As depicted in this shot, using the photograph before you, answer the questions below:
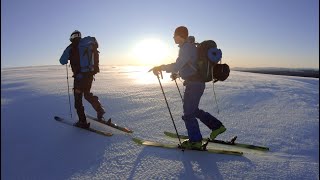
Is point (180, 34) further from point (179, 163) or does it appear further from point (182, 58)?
point (179, 163)

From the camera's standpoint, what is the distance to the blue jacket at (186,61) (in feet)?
18.5

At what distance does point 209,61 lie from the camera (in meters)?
5.72

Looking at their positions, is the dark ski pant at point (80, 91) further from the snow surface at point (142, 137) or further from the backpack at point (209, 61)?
the backpack at point (209, 61)

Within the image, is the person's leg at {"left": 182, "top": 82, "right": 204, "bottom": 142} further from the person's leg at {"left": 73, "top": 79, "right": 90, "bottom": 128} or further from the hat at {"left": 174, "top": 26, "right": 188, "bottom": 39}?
the person's leg at {"left": 73, "top": 79, "right": 90, "bottom": 128}

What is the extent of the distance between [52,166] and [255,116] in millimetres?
5814

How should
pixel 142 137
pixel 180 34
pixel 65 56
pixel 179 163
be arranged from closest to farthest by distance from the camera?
pixel 179 163, pixel 180 34, pixel 142 137, pixel 65 56

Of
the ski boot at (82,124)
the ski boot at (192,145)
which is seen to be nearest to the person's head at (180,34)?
the ski boot at (192,145)

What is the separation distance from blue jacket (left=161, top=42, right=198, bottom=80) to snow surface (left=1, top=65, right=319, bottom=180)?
57.2 inches

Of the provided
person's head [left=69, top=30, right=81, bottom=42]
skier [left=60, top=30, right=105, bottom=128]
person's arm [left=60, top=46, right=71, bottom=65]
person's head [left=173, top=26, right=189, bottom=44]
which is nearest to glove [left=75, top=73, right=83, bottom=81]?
skier [left=60, top=30, right=105, bottom=128]

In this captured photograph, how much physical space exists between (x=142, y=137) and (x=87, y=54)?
94.0 inches

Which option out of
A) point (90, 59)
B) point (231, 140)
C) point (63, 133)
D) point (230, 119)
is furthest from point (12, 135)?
point (230, 119)

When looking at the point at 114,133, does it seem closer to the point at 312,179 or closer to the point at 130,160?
the point at 130,160

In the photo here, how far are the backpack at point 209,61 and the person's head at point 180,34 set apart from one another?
12 cm

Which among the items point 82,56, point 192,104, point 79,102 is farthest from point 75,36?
point 192,104
